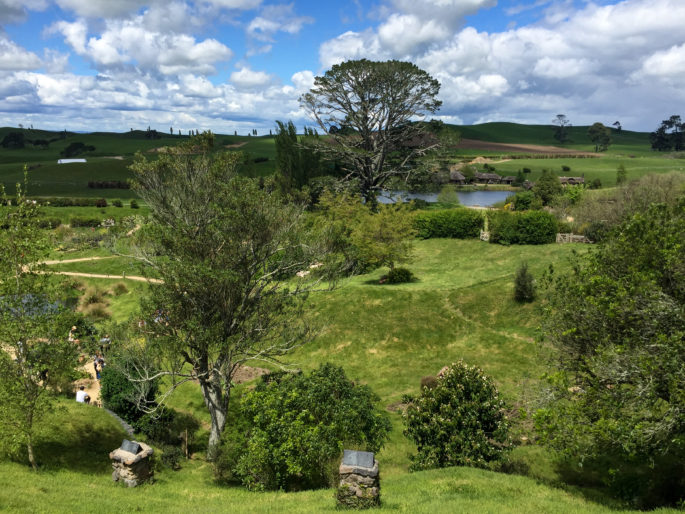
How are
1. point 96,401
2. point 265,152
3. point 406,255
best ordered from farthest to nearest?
1. point 265,152
2. point 406,255
3. point 96,401

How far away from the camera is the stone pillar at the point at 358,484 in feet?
35.9

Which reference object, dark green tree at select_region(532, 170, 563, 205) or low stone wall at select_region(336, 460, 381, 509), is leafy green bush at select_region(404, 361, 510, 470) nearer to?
low stone wall at select_region(336, 460, 381, 509)

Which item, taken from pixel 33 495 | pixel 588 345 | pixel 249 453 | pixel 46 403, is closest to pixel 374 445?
pixel 249 453

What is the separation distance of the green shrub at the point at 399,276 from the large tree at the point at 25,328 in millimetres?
26172

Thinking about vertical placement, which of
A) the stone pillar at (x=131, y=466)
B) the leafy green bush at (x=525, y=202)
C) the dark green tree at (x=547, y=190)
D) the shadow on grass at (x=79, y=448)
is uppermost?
the dark green tree at (x=547, y=190)

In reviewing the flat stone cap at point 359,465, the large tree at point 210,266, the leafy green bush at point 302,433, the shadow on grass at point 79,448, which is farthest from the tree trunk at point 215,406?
the flat stone cap at point 359,465

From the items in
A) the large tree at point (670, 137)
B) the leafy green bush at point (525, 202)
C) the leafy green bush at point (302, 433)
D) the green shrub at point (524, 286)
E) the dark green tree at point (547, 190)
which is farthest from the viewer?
the large tree at point (670, 137)

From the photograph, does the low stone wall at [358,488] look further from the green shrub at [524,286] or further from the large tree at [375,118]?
the large tree at [375,118]

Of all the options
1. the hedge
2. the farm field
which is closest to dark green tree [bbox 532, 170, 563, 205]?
the hedge

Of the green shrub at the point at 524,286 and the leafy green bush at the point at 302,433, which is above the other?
the green shrub at the point at 524,286

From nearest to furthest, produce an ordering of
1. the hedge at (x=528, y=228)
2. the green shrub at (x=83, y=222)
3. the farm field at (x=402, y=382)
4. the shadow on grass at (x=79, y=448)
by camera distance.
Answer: the farm field at (x=402, y=382) → the shadow on grass at (x=79, y=448) → the hedge at (x=528, y=228) → the green shrub at (x=83, y=222)

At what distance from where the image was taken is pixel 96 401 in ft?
77.8

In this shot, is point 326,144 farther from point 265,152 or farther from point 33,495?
point 265,152

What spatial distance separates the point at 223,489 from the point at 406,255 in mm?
24607
